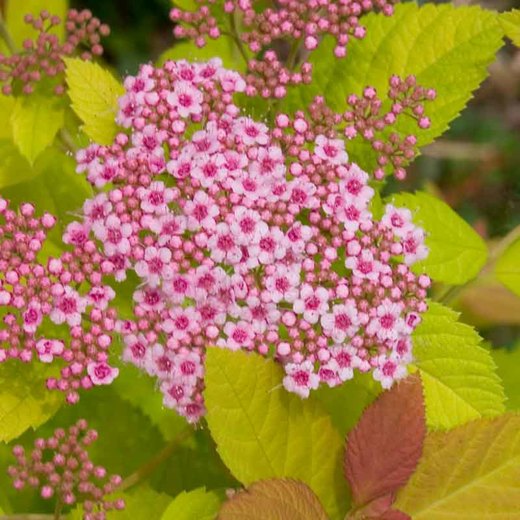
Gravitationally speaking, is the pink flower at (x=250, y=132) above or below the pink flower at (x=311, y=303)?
above

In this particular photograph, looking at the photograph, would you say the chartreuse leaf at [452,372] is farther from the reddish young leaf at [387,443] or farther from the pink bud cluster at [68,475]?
the pink bud cluster at [68,475]

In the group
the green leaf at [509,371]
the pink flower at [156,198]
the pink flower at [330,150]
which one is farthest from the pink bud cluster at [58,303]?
the green leaf at [509,371]

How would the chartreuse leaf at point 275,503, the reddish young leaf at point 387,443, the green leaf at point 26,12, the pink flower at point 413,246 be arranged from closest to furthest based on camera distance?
the chartreuse leaf at point 275,503 < the reddish young leaf at point 387,443 < the pink flower at point 413,246 < the green leaf at point 26,12

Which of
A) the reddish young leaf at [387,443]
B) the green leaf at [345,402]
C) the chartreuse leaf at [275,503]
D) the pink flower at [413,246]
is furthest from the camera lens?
the green leaf at [345,402]

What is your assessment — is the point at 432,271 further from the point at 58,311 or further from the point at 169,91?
the point at 58,311

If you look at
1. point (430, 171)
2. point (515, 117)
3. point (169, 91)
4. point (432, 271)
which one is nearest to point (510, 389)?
point (432, 271)

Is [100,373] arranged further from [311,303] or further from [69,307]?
[311,303]

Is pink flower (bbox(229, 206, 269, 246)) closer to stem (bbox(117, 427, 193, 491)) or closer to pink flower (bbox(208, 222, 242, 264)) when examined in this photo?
pink flower (bbox(208, 222, 242, 264))
